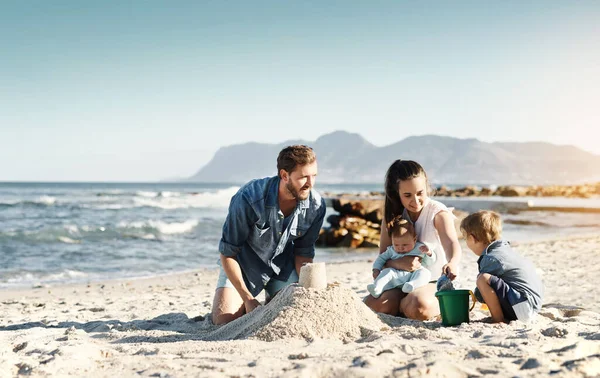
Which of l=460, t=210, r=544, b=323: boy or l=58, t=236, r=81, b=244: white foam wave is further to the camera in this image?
l=58, t=236, r=81, b=244: white foam wave

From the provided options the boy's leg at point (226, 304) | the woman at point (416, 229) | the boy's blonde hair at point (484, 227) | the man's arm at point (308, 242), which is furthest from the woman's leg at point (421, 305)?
the boy's leg at point (226, 304)

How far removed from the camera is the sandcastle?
3.71 m

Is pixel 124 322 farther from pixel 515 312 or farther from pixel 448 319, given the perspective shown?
pixel 515 312

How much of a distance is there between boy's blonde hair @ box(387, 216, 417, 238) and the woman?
67 mm

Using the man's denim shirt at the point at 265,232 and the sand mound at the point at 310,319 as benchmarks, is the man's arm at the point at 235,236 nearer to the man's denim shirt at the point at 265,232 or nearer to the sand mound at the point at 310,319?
the man's denim shirt at the point at 265,232

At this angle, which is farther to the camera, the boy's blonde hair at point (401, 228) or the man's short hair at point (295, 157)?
the boy's blonde hair at point (401, 228)

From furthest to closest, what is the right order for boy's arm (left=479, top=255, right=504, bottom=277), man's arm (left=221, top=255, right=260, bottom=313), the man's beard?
man's arm (left=221, top=255, right=260, bottom=313) < the man's beard < boy's arm (left=479, top=255, right=504, bottom=277)

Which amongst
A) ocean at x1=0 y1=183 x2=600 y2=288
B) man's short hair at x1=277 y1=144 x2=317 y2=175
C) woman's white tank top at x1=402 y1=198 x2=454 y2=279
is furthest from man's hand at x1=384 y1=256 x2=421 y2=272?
ocean at x1=0 y1=183 x2=600 y2=288

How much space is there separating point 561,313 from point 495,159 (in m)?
198

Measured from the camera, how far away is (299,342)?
3.55 metres

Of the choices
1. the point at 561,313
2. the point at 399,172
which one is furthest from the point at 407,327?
the point at 561,313

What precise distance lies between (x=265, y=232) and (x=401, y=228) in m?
1.17

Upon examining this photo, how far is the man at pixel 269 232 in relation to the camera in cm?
432

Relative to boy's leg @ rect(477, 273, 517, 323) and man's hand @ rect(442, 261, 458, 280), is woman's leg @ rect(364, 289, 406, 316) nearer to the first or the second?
man's hand @ rect(442, 261, 458, 280)
